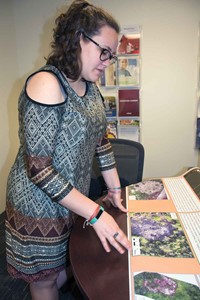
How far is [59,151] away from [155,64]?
6.25 feet

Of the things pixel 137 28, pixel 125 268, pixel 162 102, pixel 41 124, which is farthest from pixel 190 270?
pixel 137 28

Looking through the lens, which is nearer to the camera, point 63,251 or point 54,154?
point 54,154

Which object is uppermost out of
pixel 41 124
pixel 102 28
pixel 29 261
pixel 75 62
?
pixel 102 28

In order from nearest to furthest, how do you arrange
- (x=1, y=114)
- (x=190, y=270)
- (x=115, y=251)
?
(x=190, y=270), (x=115, y=251), (x=1, y=114)

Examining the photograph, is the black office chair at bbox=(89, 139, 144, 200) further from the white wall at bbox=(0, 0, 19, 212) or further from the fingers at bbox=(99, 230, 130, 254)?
the white wall at bbox=(0, 0, 19, 212)

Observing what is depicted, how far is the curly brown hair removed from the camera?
77cm

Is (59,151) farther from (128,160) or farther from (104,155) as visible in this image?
(128,160)

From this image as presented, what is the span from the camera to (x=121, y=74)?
244cm

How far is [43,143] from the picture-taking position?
736mm

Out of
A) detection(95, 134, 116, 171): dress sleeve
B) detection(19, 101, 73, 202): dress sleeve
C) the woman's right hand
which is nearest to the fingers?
the woman's right hand

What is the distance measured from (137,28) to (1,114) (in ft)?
5.15

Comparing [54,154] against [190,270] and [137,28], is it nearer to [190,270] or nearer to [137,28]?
[190,270]

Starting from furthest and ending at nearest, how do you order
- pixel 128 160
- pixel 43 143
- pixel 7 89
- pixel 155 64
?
1. pixel 7 89
2. pixel 155 64
3. pixel 128 160
4. pixel 43 143

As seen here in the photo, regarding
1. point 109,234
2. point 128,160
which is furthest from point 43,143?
point 128,160
